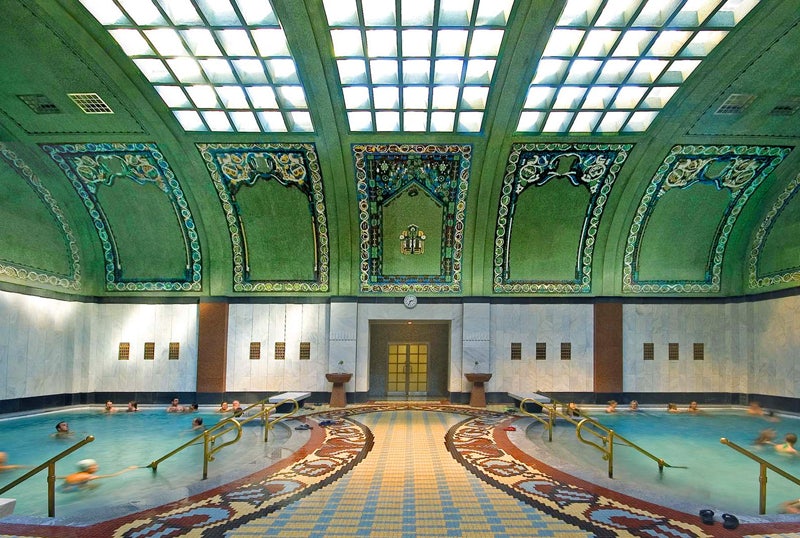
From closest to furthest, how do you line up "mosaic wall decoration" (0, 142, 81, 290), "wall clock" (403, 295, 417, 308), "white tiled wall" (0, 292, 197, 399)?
"mosaic wall decoration" (0, 142, 81, 290) < "white tiled wall" (0, 292, 197, 399) < "wall clock" (403, 295, 417, 308)

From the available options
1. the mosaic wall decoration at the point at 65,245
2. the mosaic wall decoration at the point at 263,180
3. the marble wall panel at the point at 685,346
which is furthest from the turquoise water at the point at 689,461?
the mosaic wall decoration at the point at 65,245

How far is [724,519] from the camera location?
504 cm

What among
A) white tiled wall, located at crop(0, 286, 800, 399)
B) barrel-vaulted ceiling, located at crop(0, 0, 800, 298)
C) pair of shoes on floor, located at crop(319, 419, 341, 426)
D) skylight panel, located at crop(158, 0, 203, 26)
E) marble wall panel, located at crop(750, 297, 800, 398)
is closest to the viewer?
skylight panel, located at crop(158, 0, 203, 26)

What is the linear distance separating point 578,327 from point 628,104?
6335mm

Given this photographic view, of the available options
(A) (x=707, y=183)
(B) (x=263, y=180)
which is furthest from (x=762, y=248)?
(B) (x=263, y=180)

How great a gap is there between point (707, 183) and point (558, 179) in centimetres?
403

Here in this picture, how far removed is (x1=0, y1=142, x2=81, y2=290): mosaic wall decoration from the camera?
12.2 meters

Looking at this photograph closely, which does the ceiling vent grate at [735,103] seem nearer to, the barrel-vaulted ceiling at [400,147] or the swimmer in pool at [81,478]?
the barrel-vaulted ceiling at [400,147]

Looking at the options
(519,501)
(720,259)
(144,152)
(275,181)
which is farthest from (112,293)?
(720,259)

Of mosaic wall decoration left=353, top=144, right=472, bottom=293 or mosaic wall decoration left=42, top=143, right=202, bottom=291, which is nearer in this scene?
mosaic wall decoration left=42, top=143, right=202, bottom=291

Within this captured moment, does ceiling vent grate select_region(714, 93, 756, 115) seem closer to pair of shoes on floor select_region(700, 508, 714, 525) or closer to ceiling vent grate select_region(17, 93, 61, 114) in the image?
pair of shoes on floor select_region(700, 508, 714, 525)

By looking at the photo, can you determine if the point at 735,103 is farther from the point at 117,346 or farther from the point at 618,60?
the point at 117,346

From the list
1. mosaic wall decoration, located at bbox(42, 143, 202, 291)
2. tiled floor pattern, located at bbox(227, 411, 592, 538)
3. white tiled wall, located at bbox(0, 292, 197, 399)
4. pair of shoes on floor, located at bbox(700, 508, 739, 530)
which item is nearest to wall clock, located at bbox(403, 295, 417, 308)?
mosaic wall decoration, located at bbox(42, 143, 202, 291)

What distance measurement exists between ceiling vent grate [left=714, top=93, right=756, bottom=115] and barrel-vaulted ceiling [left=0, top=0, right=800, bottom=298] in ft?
0.16
